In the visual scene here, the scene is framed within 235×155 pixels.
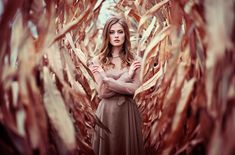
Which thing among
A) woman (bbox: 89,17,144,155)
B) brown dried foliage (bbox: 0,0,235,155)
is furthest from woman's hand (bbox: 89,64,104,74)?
brown dried foliage (bbox: 0,0,235,155)

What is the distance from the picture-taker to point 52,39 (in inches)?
33.5

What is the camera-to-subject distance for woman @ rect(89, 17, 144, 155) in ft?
5.51

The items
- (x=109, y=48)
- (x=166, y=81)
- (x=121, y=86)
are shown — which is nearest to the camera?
(x=166, y=81)

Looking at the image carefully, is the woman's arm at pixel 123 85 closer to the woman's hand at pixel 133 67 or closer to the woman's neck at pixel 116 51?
the woman's hand at pixel 133 67

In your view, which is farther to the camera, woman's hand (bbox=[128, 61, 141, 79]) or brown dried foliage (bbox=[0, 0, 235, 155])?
woman's hand (bbox=[128, 61, 141, 79])

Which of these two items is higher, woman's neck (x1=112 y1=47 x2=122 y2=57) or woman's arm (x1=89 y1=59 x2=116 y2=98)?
woman's neck (x1=112 y1=47 x2=122 y2=57)

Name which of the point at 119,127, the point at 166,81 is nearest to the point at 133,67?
the point at 119,127

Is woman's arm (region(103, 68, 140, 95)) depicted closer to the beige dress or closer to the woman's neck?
the beige dress

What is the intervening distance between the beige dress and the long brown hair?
5 cm

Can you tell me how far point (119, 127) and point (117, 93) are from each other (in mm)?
128

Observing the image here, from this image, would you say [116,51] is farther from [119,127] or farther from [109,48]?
[119,127]

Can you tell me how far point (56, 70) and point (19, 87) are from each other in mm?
181

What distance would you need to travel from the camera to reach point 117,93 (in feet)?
5.58

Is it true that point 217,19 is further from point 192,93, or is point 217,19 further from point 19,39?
point 19,39
